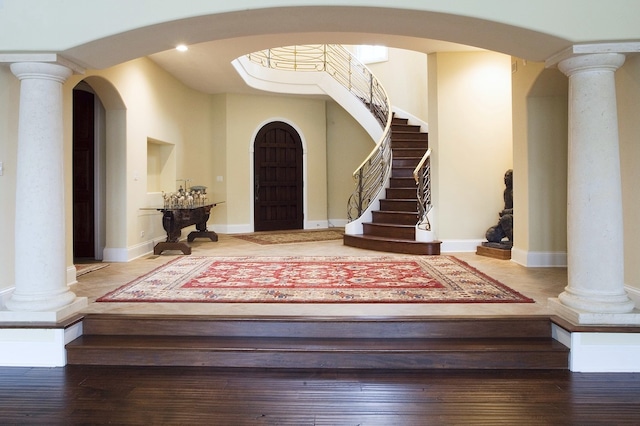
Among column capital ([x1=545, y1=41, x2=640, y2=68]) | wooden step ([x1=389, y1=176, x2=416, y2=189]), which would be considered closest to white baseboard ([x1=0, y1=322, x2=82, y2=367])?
column capital ([x1=545, y1=41, x2=640, y2=68])

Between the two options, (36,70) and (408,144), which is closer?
(36,70)

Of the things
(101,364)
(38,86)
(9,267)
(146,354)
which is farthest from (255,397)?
(38,86)

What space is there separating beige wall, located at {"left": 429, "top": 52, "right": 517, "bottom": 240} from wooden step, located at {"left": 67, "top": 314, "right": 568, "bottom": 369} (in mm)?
3510

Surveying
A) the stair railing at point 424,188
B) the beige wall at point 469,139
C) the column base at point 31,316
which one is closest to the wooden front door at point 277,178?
the stair railing at point 424,188

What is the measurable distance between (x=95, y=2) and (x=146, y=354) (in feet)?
8.39

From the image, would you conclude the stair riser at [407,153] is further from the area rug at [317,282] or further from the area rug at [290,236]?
the area rug at [317,282]

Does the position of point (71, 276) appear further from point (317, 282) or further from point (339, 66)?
point (339, 66)

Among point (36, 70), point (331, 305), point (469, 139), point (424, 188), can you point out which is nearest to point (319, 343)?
point (331, 305)

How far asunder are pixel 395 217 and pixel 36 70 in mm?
5475

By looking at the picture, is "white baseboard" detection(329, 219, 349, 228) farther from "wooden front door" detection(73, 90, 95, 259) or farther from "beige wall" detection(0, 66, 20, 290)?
"beige wall" detection(0, 66, 20, 290)

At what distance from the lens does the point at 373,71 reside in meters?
11.0

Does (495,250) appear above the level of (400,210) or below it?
below

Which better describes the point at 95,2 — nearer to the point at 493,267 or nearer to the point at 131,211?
the point at 131,211

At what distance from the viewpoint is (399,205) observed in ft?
25.8
